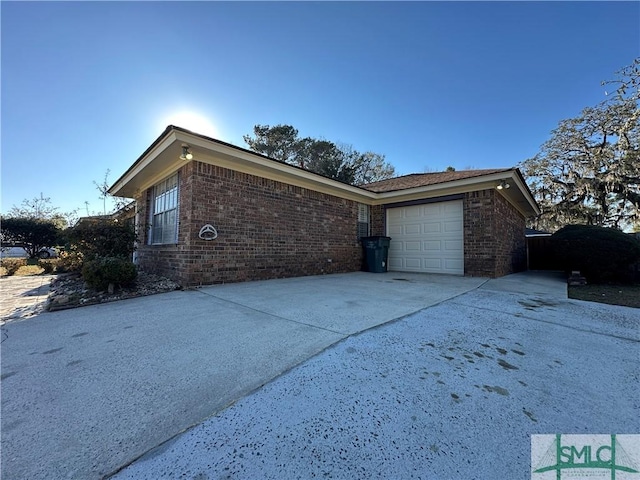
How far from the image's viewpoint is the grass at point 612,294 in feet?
14.5

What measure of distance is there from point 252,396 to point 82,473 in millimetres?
790

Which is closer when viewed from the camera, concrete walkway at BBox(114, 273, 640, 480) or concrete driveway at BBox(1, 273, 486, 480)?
concrete walkway at BBox(114, 273, 640, 480)

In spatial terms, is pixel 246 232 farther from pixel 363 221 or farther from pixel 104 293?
pixel 363 221

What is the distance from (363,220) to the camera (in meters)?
9.63

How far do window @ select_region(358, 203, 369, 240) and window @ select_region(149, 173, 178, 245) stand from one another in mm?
5957

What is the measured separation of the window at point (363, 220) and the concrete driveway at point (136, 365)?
5482 millimetres

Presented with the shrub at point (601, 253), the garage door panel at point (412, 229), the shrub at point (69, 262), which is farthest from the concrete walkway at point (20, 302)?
the shrub at point (601, 253)

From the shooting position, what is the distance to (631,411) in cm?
155

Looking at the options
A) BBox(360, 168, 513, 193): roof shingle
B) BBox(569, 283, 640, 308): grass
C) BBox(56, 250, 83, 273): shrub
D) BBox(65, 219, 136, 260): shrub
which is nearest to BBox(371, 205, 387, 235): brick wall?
BBox(360, 168, 513, 193): roof shingle

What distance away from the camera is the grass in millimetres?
4426

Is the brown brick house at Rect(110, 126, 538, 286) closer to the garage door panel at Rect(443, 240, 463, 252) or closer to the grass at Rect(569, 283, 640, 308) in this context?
the garage door panel at Rect(443, 240, 463, 252)

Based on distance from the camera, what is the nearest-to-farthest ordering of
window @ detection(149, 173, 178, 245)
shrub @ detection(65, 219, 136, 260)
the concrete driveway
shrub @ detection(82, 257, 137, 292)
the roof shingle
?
1. the concrete driveway
2. shrub @ detection(82, 257, 137, 292)
3. shrub @ detection(65, 219, 136, 260)
4. window @ detection(149, 173, 178, 245)
5. the roof shingle

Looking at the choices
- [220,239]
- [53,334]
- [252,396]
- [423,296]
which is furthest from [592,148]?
[53,334]

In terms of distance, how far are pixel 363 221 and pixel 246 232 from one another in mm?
4905
